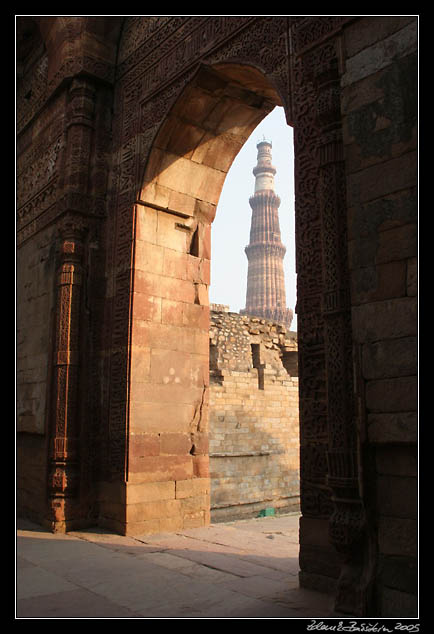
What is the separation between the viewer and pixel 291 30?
4035mm

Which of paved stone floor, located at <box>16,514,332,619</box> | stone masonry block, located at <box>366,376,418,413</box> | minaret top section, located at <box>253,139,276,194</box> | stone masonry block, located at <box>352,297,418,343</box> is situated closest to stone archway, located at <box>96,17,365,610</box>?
paved stone floor, located at <box>16,514,332,619</box>

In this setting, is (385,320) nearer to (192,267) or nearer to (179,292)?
(179,292)

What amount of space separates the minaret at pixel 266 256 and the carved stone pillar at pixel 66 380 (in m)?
42.9

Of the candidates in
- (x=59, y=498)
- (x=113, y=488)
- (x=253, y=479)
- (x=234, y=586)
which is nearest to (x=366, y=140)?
(x=234, y=586)

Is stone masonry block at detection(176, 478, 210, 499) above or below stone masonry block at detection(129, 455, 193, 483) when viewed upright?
below

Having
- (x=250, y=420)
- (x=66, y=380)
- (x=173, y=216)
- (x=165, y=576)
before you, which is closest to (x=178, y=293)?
(x=173, y=216)

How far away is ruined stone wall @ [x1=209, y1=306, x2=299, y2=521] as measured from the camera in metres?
13.2

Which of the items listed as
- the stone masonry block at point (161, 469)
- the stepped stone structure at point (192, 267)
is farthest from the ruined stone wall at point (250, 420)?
the stone masonry block at point (161, 469)

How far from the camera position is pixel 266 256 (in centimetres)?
5116

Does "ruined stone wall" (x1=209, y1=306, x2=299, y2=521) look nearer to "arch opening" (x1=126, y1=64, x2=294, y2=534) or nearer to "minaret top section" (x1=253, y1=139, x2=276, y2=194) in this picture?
"arch opening" (x1=126, y1=64, x2=294, y2=534)

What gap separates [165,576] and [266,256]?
1904 inches

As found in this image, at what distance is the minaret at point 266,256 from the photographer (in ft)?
162

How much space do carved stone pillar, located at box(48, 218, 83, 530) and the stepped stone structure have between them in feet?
0.07

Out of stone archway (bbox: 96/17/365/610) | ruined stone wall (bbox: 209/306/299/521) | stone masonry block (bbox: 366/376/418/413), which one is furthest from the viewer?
ruined stone wall (bbox: 209/306/299/521)
